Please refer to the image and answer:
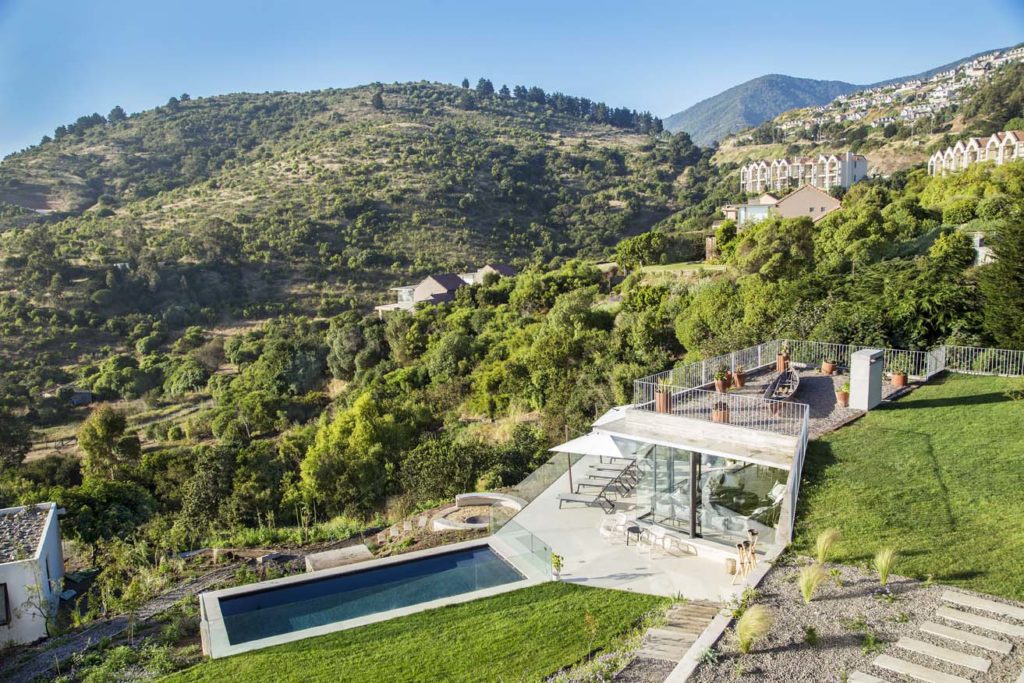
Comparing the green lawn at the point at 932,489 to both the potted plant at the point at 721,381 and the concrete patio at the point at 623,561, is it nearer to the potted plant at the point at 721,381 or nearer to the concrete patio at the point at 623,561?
the concrete patio at the point at 623,561

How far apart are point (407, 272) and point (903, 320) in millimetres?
43214

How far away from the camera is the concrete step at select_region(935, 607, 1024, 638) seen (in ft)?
22.9

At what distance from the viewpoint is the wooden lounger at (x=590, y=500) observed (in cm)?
1221

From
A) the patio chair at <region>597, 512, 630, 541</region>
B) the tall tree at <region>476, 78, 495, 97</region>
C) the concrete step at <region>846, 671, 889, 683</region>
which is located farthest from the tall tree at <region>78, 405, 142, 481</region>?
the tall tree at <region>476, 78, 495, 97</region>

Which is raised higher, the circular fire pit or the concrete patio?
the concrete patio

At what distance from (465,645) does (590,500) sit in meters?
4.65

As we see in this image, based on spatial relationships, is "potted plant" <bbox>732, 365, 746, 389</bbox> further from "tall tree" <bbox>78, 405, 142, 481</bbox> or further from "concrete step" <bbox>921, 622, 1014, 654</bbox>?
"tall tree" <bbox>78, 405, 142, 481</bbox>

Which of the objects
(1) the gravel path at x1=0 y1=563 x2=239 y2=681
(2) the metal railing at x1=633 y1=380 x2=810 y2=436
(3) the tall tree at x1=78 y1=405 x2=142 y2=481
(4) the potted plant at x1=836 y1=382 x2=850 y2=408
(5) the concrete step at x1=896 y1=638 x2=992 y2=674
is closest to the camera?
(5) the concrete step at x1=896 y1=638 x2=992 y2=674

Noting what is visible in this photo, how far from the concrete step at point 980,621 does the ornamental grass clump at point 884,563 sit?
2.24ft

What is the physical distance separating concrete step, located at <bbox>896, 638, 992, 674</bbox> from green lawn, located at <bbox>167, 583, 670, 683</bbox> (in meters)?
2.93

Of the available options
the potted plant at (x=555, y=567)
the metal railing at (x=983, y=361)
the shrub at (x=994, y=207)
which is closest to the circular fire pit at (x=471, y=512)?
the potted plant at (x=555, y=567)

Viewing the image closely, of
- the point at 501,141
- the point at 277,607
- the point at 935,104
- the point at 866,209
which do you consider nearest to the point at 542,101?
the point at 501,141

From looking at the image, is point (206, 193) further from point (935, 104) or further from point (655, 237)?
point (935, 104)

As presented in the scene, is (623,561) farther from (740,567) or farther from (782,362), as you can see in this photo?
(782,362)
